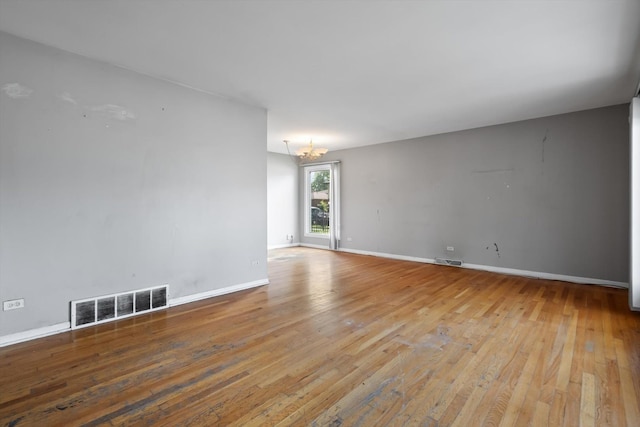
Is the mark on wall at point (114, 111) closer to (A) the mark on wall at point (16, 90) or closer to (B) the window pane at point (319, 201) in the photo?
(A) the mark on wall at point (16, 90)

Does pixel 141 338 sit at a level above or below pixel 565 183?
below

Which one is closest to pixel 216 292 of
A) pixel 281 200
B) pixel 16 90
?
pixel 16 90

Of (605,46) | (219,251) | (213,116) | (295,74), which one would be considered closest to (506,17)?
(605,46)

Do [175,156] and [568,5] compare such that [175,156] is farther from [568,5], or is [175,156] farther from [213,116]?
[568,5]

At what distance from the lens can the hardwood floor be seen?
5.91 feet

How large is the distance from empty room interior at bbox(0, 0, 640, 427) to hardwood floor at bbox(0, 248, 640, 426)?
20 millimetres

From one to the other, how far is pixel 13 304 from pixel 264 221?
289 centimetres

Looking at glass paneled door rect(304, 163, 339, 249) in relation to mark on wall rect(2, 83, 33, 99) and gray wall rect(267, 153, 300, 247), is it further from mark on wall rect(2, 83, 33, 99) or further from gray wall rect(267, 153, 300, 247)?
mark on wall rect(2, 83, 33, 99)

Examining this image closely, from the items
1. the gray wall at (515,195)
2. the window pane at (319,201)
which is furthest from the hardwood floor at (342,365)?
the window pane at (319,201)

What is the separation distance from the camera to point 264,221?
4.80 metres

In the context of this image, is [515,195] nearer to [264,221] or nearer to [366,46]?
[366,46]

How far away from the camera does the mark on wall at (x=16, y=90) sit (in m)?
2.72

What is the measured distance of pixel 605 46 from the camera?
2908 millimetres

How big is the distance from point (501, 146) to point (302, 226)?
564 centimetres
